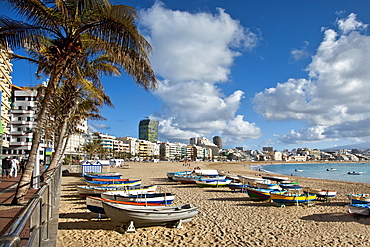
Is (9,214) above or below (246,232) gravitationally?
above


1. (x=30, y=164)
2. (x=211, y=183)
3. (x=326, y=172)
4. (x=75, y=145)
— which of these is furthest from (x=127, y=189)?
(x=75, y=145)

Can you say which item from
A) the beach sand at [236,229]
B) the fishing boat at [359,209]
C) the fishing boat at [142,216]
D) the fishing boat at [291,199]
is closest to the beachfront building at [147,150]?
the fishing boat at [291,199]

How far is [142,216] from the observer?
10.4m

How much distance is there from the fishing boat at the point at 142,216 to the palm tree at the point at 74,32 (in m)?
3.31

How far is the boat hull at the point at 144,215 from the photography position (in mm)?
10312

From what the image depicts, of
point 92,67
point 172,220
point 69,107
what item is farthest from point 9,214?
point 92,67

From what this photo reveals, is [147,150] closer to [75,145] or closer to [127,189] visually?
[75,145]

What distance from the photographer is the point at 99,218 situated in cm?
1212

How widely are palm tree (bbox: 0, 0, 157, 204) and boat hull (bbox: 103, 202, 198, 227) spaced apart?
3.28 m

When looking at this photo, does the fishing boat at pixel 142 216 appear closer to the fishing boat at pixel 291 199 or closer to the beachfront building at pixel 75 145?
the fishing boat at pixel 291 199

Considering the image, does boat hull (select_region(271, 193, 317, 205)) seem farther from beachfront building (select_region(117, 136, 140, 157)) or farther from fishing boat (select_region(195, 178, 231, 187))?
beachfront building (select_region(117, 136, 140, 157))

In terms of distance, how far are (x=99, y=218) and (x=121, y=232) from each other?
209 cm

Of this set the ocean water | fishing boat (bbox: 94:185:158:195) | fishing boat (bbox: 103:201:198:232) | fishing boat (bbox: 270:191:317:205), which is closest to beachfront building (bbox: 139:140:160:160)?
the ocean water

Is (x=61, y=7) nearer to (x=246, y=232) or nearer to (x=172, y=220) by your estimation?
(x=172, y=220)
